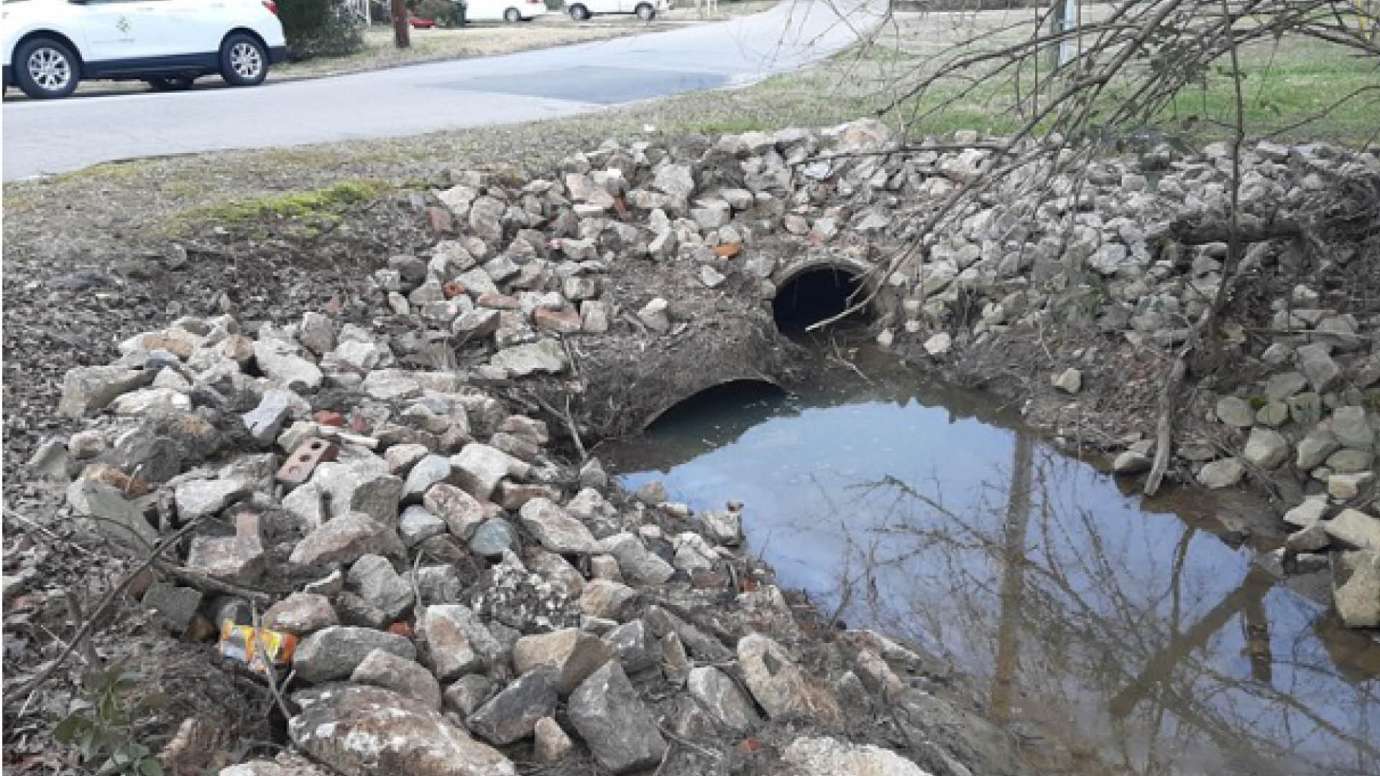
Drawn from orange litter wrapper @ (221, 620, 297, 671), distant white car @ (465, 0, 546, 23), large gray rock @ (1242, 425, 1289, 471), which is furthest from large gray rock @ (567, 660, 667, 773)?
distant white car @ (465, 0, 546, 23)

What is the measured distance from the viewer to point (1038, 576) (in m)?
5.66

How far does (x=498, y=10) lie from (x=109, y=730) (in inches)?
1095

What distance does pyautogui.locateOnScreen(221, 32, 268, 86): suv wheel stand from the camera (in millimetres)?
13352

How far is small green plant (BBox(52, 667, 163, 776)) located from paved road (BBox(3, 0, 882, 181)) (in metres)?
3.83

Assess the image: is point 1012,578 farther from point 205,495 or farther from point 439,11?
point 439,11

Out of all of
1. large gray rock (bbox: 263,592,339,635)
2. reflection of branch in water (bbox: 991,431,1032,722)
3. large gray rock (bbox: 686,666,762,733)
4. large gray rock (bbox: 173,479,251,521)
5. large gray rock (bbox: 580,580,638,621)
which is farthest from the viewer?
reflection of branch in water (bbox: 991,431,1032,722)

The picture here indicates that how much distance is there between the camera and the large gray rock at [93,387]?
14.6ft

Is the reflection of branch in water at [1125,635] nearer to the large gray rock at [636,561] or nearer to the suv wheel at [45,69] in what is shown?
the large gray rock at [636,561]

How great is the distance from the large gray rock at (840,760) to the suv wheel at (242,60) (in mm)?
12289

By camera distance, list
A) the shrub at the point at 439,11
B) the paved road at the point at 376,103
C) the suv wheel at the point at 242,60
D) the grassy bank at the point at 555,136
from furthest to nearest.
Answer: the shrub at the point at 439,11, the suv wheel at the point at 242,60, the paved road at the point at 376,103, the grassy bank at the point at 555,136

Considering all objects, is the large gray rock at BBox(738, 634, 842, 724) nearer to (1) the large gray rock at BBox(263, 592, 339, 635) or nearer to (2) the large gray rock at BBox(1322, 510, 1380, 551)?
(1) the large gray rock at BBox(263, 592, 339, 635)

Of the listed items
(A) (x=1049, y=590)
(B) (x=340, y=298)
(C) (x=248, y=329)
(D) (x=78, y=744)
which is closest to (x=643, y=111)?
(B) (x=340, y=298)

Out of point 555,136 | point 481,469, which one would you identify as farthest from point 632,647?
point 555,136

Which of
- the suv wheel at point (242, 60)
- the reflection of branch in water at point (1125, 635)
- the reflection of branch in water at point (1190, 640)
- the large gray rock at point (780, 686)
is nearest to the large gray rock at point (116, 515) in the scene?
the large gray rock at point (780, 686)
